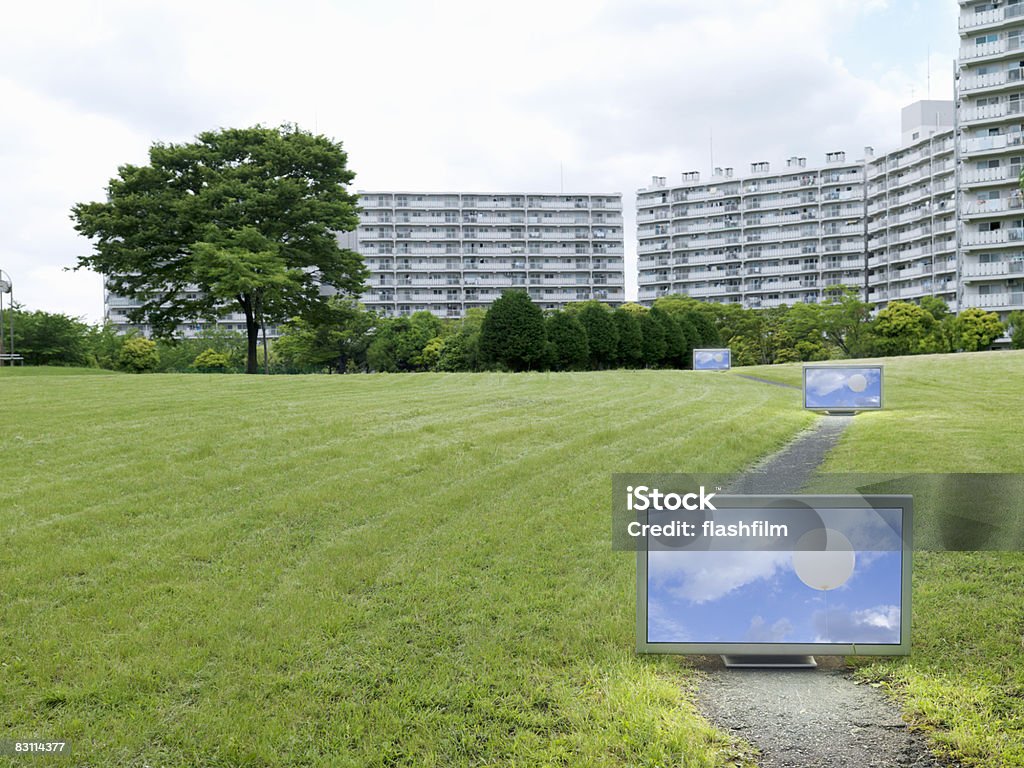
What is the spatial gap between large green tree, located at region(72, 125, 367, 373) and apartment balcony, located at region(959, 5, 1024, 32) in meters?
44.8

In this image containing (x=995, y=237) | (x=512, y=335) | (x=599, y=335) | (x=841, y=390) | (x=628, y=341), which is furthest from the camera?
(x=995, y=237)

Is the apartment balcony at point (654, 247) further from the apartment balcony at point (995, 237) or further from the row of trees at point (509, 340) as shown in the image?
the apartment balcony at point (995, 237)

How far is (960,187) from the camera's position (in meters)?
56.8

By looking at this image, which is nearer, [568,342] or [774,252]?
[568,342]

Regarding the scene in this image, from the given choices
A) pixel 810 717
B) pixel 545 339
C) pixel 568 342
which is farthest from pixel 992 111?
pixel 810 717

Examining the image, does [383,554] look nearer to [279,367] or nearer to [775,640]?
[775,640]

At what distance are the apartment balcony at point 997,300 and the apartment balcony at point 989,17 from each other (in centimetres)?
1786

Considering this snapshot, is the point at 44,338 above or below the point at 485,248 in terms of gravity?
below

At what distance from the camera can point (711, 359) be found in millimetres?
39156

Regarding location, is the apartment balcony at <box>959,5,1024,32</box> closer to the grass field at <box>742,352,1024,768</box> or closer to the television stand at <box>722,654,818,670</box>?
the grass field at <box>742,352,1024,768</box>

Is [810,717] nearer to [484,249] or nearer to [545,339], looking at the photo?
[545,339]

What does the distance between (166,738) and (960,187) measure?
211ft

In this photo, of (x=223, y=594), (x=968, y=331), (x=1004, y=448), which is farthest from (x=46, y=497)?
(x=968, y=331)

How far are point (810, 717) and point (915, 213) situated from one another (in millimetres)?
80877
